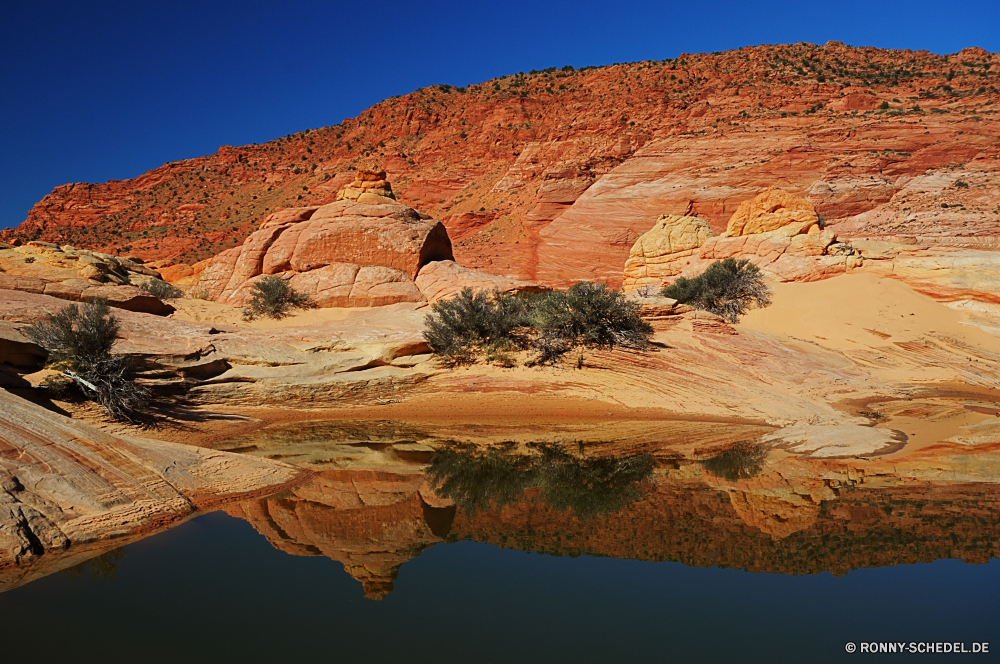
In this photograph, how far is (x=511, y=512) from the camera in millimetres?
6980

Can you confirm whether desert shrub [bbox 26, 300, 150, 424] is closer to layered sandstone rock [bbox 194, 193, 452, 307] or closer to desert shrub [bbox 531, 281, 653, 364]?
layered sandstone rock [bbox 194, 193, 452, 307]

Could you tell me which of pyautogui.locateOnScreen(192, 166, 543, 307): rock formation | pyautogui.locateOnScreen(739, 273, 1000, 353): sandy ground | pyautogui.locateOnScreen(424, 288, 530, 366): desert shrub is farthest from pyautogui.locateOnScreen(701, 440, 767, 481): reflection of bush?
pyautogui.locateOnScreen(192, 166, 543, 307): rock formation

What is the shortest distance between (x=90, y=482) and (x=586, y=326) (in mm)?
10204

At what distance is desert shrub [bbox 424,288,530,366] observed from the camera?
555 inches

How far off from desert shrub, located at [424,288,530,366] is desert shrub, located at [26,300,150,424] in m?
6.01

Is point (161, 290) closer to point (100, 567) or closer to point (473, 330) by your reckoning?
point (473, 330)

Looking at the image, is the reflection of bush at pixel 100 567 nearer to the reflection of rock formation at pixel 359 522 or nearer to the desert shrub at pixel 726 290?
the reflection of rock formation at pixel 359 522

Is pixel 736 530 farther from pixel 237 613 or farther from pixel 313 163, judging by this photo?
pixel 313 163

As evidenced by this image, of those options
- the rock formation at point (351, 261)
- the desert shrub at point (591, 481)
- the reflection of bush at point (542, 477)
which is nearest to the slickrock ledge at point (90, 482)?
the reflection of bush at point (542, 477)

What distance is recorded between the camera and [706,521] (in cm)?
639

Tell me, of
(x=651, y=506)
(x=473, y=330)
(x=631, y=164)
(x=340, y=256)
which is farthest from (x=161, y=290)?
(x=631, y=164)

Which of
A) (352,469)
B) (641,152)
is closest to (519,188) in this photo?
(641,152)

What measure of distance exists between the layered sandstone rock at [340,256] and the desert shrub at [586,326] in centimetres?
504

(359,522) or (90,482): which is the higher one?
(90,482)
